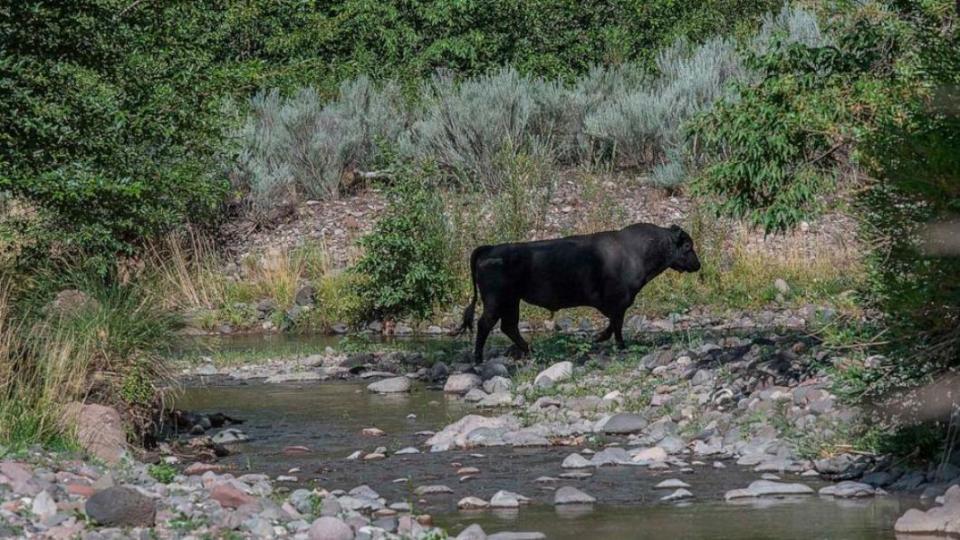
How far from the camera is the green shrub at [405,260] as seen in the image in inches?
750

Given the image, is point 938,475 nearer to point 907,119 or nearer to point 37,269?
point 907,119

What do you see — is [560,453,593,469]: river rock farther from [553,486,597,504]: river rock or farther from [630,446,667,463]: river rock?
[553,486,597,504]: river rock

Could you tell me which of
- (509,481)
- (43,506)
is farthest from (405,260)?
(43,506)

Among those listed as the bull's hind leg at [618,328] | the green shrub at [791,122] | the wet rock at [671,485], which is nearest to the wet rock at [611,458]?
the wet rock at [671,485]

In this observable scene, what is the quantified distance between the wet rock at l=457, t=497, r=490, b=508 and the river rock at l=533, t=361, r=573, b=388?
14.1ft

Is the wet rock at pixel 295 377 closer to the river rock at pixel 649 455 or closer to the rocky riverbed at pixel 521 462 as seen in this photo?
the rocky riverbed at pixel 521 462

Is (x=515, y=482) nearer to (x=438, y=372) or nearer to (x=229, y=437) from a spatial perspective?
(x=229, y=437)

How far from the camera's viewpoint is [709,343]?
48.5ft

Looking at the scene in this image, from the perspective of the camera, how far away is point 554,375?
13711mm

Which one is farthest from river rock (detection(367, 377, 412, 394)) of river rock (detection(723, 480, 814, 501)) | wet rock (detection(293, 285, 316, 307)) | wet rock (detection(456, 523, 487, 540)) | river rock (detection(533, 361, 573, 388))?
wet rock (detection(456, 523, 487, 540))

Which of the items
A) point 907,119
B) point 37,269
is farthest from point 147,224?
point 907,119

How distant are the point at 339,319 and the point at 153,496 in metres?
12.3

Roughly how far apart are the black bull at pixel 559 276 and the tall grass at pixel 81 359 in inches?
182

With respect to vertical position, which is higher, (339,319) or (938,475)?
(938,475)
